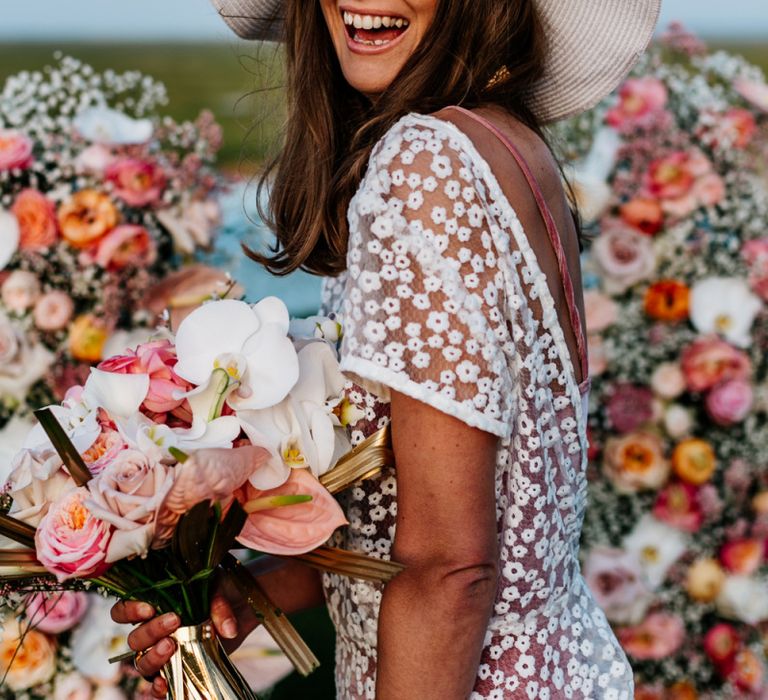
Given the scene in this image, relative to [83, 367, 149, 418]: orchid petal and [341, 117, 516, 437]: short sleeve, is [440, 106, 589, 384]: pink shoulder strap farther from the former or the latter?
[83, 367, 149, 418]: orchid petal

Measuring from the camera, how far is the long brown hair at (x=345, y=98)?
142cm

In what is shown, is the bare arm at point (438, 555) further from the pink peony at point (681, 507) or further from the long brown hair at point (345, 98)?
the pink peony at point (681, 507)

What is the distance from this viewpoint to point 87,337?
2.53 metres

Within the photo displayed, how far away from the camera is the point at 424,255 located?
116 centimetres

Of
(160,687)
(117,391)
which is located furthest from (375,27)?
(160,687)

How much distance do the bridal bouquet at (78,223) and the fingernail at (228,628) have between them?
1362 millimetres

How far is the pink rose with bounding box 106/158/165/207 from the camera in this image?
258cm

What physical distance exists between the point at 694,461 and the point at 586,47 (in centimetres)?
175

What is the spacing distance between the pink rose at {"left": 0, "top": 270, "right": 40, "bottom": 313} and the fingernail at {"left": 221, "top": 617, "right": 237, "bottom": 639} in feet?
4.72

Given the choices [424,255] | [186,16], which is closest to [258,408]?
[424,255]

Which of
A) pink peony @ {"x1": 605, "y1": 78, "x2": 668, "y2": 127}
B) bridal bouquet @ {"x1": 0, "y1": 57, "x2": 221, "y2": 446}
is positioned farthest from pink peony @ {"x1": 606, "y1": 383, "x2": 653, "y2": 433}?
bridal bouquet @ {"x1": 0, "y1": 57, "x2": 221, "y2": 446}

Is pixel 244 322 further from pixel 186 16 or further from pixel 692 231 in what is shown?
pixel 186 16

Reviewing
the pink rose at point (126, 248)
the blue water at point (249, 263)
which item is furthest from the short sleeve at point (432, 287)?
the pink rose at point (126, 248)

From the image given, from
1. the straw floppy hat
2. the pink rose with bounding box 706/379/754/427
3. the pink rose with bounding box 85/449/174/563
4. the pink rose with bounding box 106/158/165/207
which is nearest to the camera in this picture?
the pink rose with bounding box 85/449/174/563
